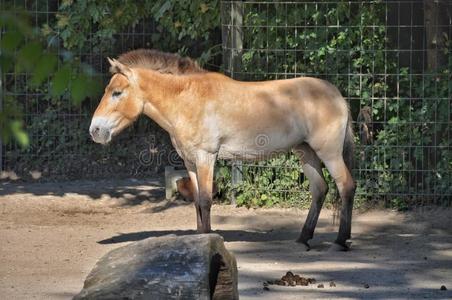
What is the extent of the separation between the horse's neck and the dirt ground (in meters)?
1.30

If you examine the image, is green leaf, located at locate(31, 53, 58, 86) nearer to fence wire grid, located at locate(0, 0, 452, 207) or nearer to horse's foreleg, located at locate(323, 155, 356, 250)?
horse's foreleg, located at locate(323, 155, 356, 250)

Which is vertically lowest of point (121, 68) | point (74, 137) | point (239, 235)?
point (239, 235)

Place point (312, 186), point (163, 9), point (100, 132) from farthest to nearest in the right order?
point (163, 9)
point (312, 186)
point (100, 132)

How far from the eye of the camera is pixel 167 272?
16.1 ft

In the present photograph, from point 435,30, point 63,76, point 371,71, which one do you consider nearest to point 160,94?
point 371,71

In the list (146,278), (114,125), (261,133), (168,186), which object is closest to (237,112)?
(261,133)

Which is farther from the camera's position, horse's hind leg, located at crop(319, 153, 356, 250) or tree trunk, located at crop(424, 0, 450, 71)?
tree trunk, located at crop(424, 0, 450, 71)

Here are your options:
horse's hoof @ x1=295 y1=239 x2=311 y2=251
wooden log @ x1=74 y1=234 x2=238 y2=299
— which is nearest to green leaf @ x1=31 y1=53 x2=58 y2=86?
wooden log @ x1=74 y1=234 x2=238 y2=299

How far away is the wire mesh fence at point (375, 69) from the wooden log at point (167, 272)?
4727 mm

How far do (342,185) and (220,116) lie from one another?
1277 millimetres

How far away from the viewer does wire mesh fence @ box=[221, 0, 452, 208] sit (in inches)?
381

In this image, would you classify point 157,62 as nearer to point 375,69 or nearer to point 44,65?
point 375,69

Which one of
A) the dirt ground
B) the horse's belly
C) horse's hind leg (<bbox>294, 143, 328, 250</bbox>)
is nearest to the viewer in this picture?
the dirt ground

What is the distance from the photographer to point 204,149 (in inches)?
313
